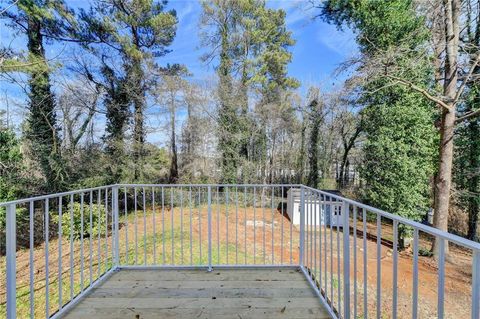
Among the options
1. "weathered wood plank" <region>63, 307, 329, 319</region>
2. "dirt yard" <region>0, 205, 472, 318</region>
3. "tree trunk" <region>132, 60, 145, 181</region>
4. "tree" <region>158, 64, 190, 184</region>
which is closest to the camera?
"weathered wood plank" <region>63, 307, 329, 319</region>

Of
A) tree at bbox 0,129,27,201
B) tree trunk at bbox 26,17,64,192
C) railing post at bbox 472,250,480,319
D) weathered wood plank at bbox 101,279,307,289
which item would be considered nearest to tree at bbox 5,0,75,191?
tree trunk at bbox 26,17,64,192

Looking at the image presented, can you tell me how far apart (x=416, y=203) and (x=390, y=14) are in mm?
5102

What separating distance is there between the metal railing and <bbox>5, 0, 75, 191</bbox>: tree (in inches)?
51.0

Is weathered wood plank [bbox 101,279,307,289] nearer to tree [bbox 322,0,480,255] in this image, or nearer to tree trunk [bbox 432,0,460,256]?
tree [bbox 322,0,480,255]

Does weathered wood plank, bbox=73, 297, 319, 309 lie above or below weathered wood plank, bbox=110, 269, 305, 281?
above

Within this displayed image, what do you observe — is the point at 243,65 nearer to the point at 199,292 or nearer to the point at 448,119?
the point at 448,119

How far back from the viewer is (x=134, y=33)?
32.5 ft

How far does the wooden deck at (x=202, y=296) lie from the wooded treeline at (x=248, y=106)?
574 cm

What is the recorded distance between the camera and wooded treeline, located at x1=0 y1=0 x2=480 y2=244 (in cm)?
716

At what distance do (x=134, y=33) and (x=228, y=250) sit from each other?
27.4 feet

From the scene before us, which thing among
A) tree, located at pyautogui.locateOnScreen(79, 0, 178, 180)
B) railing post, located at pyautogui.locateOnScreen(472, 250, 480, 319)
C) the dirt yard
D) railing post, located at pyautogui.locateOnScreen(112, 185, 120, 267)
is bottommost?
the dirt yard

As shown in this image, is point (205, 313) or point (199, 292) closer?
point (205, 313)

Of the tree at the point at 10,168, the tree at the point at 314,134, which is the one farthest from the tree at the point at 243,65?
the tree at the point at 10,168

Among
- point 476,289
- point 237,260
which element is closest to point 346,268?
point 476,289
